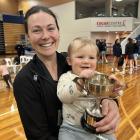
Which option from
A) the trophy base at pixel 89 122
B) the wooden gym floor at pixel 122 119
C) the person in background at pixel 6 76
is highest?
the trophy base at pixel 89 122

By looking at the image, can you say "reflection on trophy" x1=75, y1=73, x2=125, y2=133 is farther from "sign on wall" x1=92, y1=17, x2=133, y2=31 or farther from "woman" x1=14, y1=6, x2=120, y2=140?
"sign on wall" x1=92, y1=17, x2=133, y2=31

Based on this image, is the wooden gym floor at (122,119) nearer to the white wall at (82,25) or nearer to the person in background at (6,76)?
the person in background at (6,76)

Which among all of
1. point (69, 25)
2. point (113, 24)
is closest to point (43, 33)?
point (69, 25)

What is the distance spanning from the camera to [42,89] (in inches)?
45.4

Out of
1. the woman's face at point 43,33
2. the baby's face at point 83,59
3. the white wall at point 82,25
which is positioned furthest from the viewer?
the white wall at point 82,25

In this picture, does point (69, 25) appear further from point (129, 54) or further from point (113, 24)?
point (129, 54)

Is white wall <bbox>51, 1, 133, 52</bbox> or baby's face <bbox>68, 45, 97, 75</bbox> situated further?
white wall <bbox>51, 1, 133, 52</bbox>

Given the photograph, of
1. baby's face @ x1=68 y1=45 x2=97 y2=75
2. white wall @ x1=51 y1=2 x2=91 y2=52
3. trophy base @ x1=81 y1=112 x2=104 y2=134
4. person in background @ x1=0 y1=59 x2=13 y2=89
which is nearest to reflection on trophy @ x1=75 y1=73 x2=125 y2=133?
trophy base @ x1=81 y1=112 x2=104 y2=134

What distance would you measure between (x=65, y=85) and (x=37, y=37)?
0.30 m

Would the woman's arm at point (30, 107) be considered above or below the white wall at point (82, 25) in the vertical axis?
below

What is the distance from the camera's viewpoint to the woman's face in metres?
1.19

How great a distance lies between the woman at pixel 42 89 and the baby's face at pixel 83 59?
0.46 feet

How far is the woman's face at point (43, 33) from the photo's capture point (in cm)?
119

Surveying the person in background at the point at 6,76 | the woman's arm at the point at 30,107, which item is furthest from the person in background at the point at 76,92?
the person in background at the point at 6,76
